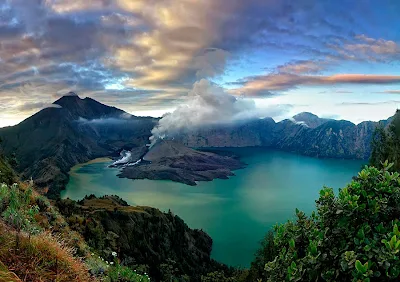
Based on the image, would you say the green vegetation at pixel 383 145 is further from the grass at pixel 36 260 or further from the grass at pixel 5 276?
the grass at pixel 5 276

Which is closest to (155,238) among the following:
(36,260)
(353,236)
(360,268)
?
(36,260)

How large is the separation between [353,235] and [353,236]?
0.07ft

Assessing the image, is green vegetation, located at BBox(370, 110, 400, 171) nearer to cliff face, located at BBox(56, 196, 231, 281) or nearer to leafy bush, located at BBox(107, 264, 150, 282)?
cliff face, located at BBox(56, 196, 231, 281)

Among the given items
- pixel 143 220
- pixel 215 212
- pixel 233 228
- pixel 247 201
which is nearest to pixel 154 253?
pixel 143 220

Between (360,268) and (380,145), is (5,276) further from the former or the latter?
(380,145)

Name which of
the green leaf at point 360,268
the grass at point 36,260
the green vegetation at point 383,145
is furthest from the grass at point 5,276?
the green vegetation at point 383,145

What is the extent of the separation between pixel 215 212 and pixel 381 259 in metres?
164

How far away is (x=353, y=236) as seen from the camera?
6.78 metres

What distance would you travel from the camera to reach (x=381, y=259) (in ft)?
18.8

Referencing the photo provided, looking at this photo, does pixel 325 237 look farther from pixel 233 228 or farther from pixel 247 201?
pixel 247 201

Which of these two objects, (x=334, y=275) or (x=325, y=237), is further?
(x=325, y=237)

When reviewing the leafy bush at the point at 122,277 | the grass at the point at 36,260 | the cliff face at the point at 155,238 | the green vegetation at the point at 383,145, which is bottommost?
the cliff face at the point at 155,238

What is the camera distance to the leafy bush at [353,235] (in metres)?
5.96

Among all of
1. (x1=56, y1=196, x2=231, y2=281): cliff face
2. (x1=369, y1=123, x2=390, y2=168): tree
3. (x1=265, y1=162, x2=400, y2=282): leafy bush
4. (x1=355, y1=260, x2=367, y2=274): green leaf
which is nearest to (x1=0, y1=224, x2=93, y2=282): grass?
(x1=265, y1=162, x2=400, y2=282): leafy bush
